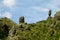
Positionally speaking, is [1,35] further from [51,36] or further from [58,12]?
[51,36]

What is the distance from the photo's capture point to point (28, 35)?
57.9 m

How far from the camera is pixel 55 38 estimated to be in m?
59.3

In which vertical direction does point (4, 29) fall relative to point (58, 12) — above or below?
below

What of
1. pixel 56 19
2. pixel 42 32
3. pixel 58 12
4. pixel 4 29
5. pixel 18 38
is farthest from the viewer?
pixel 4 29

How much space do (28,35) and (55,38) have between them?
618cm

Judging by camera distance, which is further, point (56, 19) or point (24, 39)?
point (56, 19)

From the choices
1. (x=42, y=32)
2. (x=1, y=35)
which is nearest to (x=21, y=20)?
(x=1, y=35)

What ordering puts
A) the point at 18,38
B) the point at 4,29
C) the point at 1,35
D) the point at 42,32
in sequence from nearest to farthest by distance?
the point at 18,38, the point at 42,32, the point at 1,35, the point at 4,29

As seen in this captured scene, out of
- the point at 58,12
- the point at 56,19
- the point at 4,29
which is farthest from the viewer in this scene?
the point at 4,29

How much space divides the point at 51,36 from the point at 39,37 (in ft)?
11.1

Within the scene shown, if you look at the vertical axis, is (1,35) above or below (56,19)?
below

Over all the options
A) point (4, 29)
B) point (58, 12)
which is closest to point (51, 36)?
point (58, 12)

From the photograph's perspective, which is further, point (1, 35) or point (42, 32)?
point (1, 35)

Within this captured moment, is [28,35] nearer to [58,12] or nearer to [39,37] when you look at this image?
[39,37]
